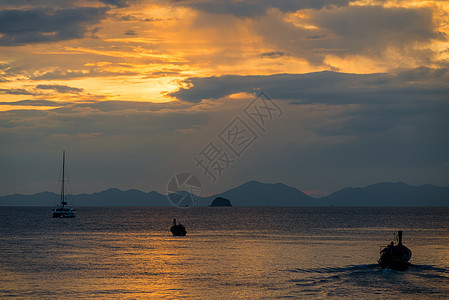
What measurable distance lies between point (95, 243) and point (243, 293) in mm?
58620

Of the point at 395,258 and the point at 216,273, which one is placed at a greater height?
the point at 395,258

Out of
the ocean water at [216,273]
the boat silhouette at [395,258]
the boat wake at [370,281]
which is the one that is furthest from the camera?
the boat silhouette at [395,258]

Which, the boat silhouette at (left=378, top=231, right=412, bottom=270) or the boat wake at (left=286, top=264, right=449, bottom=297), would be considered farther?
the boat silhouette at (left=378, top=231, right=412, bottom=270)

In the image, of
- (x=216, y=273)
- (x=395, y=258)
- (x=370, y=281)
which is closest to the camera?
(x=370, y=281)

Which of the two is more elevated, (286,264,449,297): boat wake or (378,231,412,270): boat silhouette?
(378,231,412,270): boat silhouette

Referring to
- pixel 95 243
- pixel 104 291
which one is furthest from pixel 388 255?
pixel 95 243

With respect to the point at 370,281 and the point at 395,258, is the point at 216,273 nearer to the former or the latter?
the point at 370,281

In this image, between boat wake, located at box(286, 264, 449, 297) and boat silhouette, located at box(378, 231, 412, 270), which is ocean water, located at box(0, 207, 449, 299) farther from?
boat silhouette, located at box(378, 231, 412, 270)

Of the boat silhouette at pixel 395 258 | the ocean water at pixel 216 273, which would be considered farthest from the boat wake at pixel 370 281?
the boat silhouette at pixel 395 258

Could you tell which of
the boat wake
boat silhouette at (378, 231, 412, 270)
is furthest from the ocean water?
boat silhouette at (378, 231, 412, 270)

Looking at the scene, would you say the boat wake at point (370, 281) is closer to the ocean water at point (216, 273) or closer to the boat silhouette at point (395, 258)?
the ocean water at point (216, 273)

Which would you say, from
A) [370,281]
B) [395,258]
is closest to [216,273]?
[370,281]

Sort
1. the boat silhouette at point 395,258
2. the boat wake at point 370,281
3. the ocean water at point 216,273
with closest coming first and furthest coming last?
the ocean water at point 216,273 < the boat wake at point 370,281 < the boat silhouette at point 395,258

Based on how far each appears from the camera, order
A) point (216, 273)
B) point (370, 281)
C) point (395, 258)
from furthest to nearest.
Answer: point (395, 258), point (216, 273), point (370, 281)
